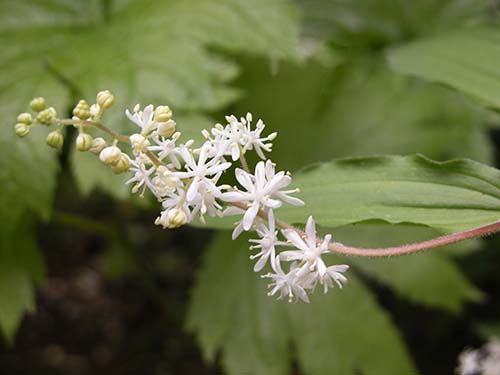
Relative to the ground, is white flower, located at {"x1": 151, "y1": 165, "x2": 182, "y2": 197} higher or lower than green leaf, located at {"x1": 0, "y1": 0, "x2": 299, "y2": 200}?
lower

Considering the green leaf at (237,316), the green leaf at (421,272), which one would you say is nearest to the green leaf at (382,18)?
the green leaf at (421,272)

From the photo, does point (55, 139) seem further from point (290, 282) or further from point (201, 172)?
point (290, 282)

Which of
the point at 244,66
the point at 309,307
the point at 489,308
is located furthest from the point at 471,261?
the point at 244,66

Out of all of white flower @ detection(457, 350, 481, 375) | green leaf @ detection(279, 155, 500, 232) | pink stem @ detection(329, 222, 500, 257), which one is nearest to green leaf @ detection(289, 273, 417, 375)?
white flower @ detection(457, 350, 481, 375)

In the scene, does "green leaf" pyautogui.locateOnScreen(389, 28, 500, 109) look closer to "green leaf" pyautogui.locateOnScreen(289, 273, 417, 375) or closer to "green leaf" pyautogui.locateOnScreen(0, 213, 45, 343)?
"green leaf" pyautogui.locateOnScreen(289, 273, 417, 375)

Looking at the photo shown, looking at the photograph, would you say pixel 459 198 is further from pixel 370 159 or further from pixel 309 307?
pixel 309 307

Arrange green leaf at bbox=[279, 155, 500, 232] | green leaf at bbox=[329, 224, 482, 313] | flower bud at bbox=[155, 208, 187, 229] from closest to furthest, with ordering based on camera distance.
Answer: flower bud at bbox=[155, 208, 187, 229], green leaf at bbox=[279, 155, 500, 232], green leaf at bbox=[329, 224, 482, 313]
